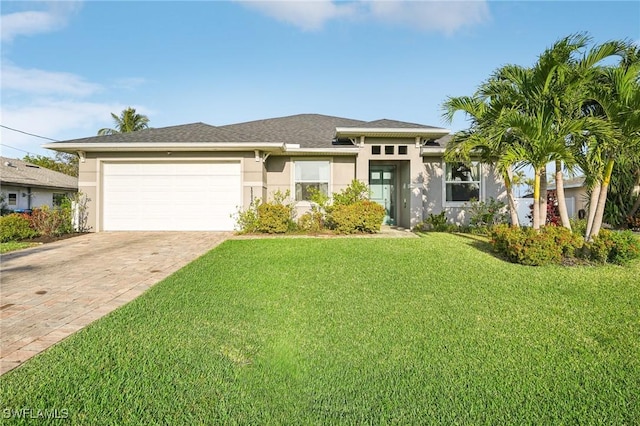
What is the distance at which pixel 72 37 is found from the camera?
40.0 feet

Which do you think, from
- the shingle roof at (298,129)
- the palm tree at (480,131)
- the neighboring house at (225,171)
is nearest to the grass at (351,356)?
the palm tree at (480,131)

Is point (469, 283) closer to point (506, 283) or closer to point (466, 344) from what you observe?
point (506, 283)

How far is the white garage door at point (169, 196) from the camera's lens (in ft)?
38.4

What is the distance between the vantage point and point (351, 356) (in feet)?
9.50

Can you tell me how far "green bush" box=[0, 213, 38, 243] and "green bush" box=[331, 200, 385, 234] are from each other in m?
9.32

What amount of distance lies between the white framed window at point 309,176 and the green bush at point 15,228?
844 centimetres

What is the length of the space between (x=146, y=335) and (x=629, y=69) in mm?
9924

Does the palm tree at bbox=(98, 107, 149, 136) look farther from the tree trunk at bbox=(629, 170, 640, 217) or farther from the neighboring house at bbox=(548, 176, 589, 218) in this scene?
the tree trunk at bbox=(629, 170, 640, 217)

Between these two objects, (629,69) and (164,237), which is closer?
(629,69)

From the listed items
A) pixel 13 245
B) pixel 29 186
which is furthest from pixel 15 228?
pixel 29 186

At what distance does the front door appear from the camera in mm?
13828

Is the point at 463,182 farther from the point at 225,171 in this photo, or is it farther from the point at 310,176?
the point at 225,171

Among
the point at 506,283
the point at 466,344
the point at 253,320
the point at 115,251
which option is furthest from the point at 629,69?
the point at 115,251

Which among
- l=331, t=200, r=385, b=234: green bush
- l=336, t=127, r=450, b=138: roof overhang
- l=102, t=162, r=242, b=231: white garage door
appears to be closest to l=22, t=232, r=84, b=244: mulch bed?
l=102, t=162, r=242, b=231: white garage door
